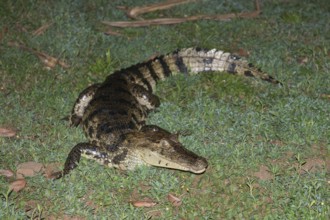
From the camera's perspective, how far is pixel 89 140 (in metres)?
6.27

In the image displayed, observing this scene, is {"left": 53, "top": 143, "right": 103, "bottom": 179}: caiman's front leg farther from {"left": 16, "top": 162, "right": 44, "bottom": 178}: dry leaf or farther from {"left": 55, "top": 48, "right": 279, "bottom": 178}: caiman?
{"left": 16, "top": 162, "right": 44, "bottom": 178}: dry leaf

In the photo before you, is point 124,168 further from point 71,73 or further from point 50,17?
point 50,17

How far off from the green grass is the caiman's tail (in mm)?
144

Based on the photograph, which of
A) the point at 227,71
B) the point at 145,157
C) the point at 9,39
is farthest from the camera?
the point at 9,39

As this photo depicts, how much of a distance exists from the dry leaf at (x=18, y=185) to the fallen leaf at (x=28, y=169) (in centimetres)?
10

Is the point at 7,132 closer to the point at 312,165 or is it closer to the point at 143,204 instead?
the point at 143,204

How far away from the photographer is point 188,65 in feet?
25.4

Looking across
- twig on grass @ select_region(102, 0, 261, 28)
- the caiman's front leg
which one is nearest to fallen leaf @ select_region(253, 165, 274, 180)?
the caiman's front leg

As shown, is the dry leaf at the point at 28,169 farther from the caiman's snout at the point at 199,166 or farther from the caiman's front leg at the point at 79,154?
the caiman's snout at the point at 199,166

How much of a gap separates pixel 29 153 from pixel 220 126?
2.21m

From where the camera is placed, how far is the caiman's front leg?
5.66 m

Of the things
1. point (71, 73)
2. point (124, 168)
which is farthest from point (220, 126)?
point (71, 73)

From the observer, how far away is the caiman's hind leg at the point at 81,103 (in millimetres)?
6777

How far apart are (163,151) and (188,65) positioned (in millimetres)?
2399
